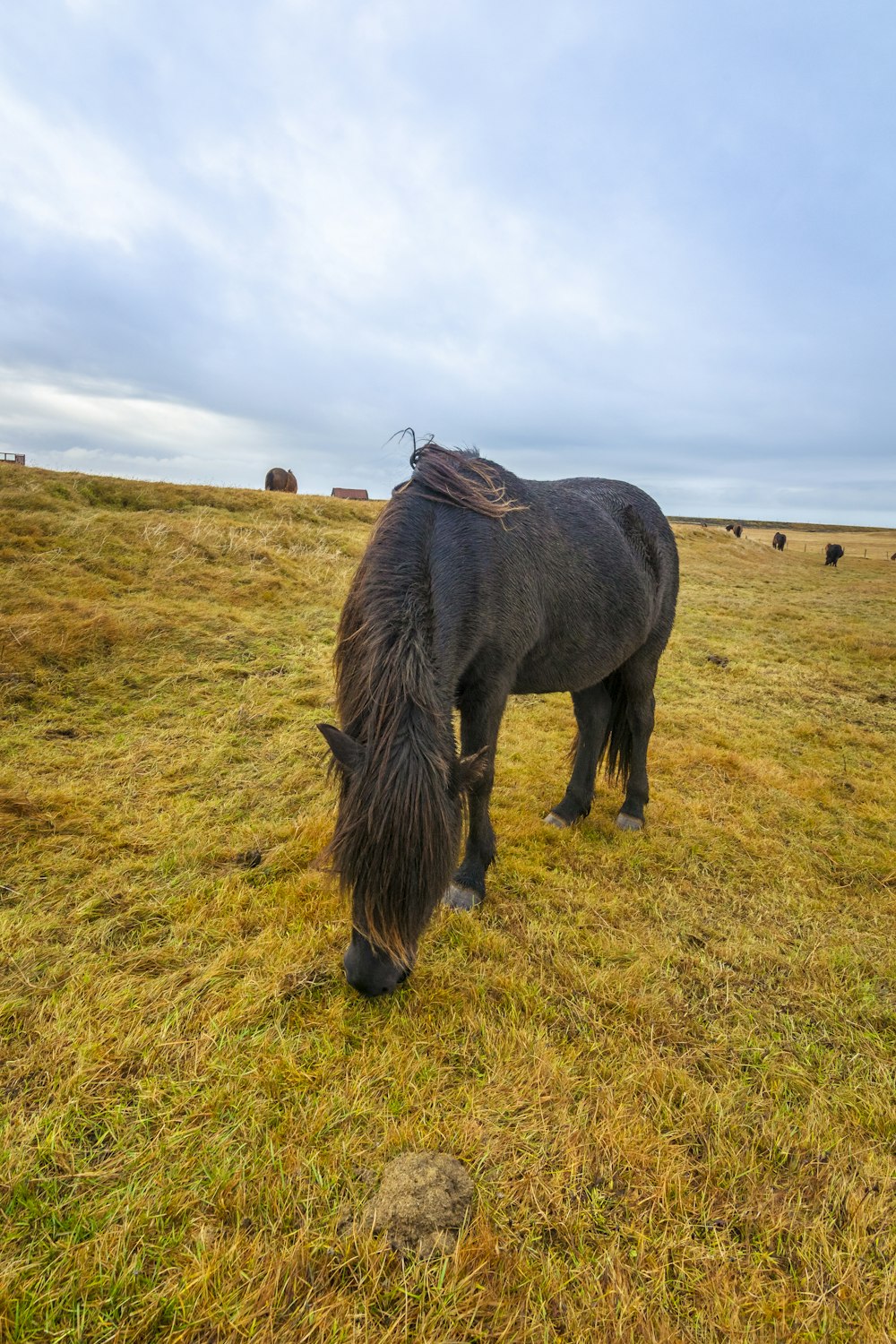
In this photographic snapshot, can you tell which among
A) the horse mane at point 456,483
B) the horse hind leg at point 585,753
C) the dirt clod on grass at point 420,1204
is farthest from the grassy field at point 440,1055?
the horse mane at point 456,483

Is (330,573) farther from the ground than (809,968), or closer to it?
farther from the ground

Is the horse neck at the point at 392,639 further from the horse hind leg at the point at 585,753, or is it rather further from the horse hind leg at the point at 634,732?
the horse hind leg at the point at 634,732

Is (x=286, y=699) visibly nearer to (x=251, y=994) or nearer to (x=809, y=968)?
(x=251, y=994)

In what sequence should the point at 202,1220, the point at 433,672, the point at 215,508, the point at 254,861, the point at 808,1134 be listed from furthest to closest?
the point at 215,508, the point at 254,861, the point at 433,672, the point at 808,1134, the point at 202,1220

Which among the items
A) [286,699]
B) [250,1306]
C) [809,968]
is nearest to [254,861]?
[250,1306]

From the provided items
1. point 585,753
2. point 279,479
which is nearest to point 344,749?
point 585,753

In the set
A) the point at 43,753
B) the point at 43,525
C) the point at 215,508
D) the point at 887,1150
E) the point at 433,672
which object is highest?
the point at 215,508

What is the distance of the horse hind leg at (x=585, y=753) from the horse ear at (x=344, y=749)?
2.59 metres

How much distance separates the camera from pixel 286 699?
6.05 meters

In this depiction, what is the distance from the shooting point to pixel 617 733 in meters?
4.83

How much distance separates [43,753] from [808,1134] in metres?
5.30

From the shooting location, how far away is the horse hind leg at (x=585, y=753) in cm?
443

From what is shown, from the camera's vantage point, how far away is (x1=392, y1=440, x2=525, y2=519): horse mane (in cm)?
296

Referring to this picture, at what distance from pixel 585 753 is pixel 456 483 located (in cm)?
263
